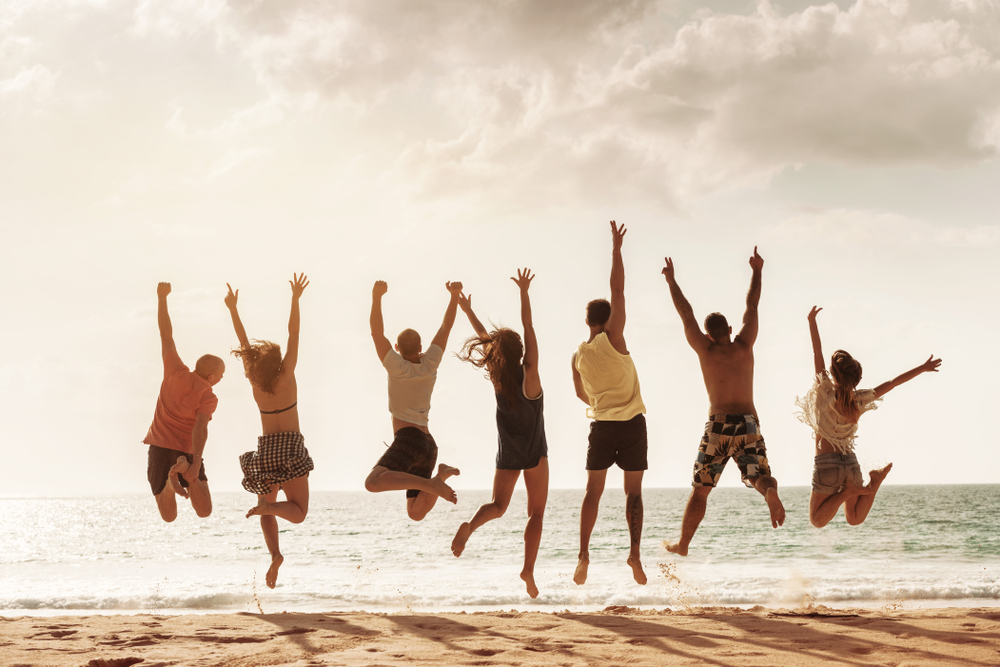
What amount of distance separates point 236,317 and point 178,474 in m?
1.66

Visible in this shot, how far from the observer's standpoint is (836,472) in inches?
279

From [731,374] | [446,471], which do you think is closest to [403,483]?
[446,471]

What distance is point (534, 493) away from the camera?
Answer: 7.09 m

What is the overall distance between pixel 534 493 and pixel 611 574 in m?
10.2

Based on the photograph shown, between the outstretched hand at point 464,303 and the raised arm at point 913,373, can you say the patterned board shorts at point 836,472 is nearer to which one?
the raised arm at point 913,373

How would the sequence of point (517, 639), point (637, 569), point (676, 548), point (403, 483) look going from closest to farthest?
point (403, 483) → point (517, 639) → point (637, 569) → point (676, 548)

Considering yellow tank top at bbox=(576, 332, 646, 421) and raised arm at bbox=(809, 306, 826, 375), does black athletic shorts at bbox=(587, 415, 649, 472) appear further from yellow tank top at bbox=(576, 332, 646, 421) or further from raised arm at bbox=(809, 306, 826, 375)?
raised arm at bbox=(809, 306, 826, 375)

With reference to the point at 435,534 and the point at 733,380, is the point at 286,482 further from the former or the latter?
the point at 435,534

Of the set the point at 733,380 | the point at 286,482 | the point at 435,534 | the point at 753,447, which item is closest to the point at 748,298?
the point at 733,380

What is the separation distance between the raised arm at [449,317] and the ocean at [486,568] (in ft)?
12.7

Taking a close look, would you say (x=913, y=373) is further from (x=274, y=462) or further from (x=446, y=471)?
(x=274, y=462)

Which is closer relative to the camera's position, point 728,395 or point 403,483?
point 403,483

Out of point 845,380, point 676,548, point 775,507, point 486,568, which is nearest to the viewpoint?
point 775,507

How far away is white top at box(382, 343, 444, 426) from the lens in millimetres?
7016
